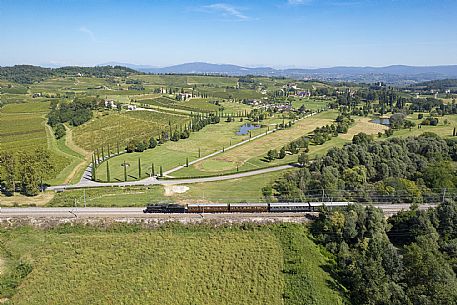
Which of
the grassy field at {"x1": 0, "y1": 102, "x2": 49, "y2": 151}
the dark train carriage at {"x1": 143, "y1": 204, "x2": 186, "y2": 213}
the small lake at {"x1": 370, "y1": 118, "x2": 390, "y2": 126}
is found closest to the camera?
the dark train carriage at {"x1": 143, "y1": 204, "x2": 186, "y2": 213}

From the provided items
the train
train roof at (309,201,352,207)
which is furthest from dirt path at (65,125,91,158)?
train roof at (309,201,352,207)

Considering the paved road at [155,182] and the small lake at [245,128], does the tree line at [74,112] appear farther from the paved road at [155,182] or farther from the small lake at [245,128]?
the paved road at [155,182]

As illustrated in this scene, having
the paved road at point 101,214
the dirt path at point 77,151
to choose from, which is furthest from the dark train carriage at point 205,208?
the dirt path at point 77,151

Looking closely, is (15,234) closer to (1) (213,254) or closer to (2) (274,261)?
(1) (213,254)

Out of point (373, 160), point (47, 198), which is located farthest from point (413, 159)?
point (47, 198)

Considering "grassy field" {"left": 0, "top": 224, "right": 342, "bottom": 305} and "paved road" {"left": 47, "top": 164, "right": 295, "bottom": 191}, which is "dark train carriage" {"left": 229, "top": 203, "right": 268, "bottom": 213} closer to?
"grassy field" {"left": 0, "top": 224, "right": 342, "bottom": 305}

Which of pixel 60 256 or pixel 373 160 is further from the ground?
pixel 373 160
